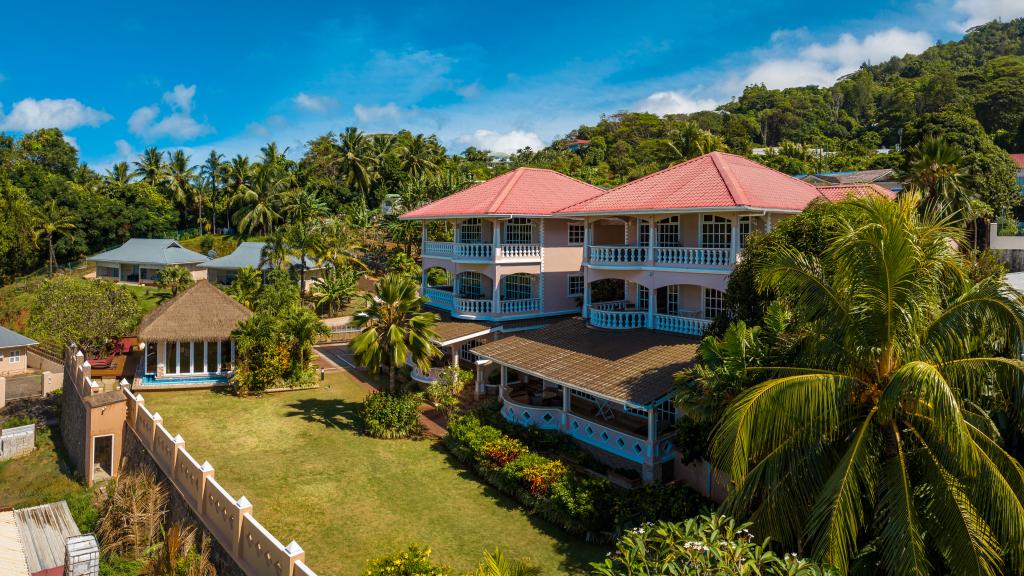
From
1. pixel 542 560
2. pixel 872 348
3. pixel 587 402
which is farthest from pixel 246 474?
pixel 872 348

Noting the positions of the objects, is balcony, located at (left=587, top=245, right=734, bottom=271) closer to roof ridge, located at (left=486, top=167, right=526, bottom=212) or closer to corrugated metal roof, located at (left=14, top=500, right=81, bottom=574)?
roof ridge, located at (left=486, top=167, right=526, bottom=212)

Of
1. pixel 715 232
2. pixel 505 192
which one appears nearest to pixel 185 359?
pixel 505 192

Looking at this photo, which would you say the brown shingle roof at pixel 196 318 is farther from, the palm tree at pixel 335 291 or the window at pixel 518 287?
the palm tree at pixel 335 291

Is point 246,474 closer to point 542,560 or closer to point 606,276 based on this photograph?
point 542,560

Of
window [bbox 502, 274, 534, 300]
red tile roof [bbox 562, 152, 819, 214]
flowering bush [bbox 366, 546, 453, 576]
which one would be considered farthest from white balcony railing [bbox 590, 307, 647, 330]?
flowering bush [bbox 366, 546, 453, 576]

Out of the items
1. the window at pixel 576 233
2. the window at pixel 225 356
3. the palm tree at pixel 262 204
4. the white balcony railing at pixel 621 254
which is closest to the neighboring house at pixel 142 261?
the palm tree at pixel 262 204

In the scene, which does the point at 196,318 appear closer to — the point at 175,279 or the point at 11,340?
the point at 11,340
